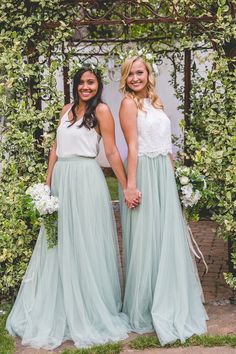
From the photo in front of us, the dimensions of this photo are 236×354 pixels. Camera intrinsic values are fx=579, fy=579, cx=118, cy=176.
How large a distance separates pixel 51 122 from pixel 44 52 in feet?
1.93

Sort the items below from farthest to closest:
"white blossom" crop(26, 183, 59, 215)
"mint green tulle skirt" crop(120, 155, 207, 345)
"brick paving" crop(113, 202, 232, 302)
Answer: "brick paving" crop(113, 202, 232, 302) → "mint green tulle skirt" crop(120, 155, 207, 345) → "white blossom" crop(26, 183, 59, 215)

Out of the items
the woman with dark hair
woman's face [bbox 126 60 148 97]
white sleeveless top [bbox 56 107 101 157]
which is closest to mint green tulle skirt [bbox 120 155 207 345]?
the woman with dark hair

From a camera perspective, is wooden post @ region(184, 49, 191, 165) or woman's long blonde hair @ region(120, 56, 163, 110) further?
wooden post @ region(184, 49, 191, 165)

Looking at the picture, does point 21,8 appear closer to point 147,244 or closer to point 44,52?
point 44,52

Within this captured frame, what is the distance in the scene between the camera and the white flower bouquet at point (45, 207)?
14.1ft

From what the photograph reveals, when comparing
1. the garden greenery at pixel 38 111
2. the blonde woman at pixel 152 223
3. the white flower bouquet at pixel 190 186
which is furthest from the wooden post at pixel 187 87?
the blonde woman at pixel 152 223

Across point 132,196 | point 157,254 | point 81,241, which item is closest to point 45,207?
point 81,241

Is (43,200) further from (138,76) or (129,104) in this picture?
(138,76)

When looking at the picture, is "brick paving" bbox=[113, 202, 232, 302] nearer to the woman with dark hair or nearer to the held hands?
the held hands

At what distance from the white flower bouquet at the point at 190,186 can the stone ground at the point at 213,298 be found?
0.46 metres

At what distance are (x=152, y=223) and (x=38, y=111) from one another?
1.36 metres

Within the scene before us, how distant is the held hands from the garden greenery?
624mm

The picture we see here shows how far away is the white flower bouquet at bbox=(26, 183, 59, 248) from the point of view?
14.1 ft

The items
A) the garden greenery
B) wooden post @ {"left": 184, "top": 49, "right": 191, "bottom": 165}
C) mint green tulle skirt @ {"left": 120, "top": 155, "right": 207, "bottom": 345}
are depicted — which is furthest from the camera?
wooden post @ {"left": 184, "top": 49, "right": 191, "bottom": 165}
